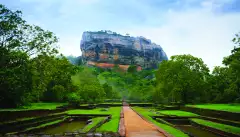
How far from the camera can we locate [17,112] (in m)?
17.1

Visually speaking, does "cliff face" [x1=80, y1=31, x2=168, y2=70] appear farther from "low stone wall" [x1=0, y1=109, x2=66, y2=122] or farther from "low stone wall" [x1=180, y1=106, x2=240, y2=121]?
"low stone wall" [x1=0, y1=109, x2=66, y2=122]

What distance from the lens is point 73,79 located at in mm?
52531

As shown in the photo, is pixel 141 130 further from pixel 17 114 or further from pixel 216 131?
pixel 17 114

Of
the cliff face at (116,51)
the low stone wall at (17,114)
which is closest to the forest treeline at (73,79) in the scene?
the low stone wall at (17,114)

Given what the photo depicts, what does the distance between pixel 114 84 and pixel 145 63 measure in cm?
6040

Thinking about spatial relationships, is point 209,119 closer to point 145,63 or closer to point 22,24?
point 22,24

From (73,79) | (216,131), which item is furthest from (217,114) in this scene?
(73,79)

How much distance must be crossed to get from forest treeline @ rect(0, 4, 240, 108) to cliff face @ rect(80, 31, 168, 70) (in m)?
38.4

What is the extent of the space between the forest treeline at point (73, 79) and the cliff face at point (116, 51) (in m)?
38.4

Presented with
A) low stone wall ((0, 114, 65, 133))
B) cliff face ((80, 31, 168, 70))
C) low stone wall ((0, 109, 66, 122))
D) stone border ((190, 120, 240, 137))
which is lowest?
stone border ((190, 120, 240, 137))

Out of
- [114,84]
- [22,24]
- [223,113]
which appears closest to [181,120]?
[223,113]

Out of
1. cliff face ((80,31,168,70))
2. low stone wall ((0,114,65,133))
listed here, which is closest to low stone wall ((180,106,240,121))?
low stone wall ((0,114,65,133))

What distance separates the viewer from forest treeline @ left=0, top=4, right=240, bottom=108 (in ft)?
54.7

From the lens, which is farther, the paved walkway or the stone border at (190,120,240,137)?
the stone border at (190,120,240,137)
